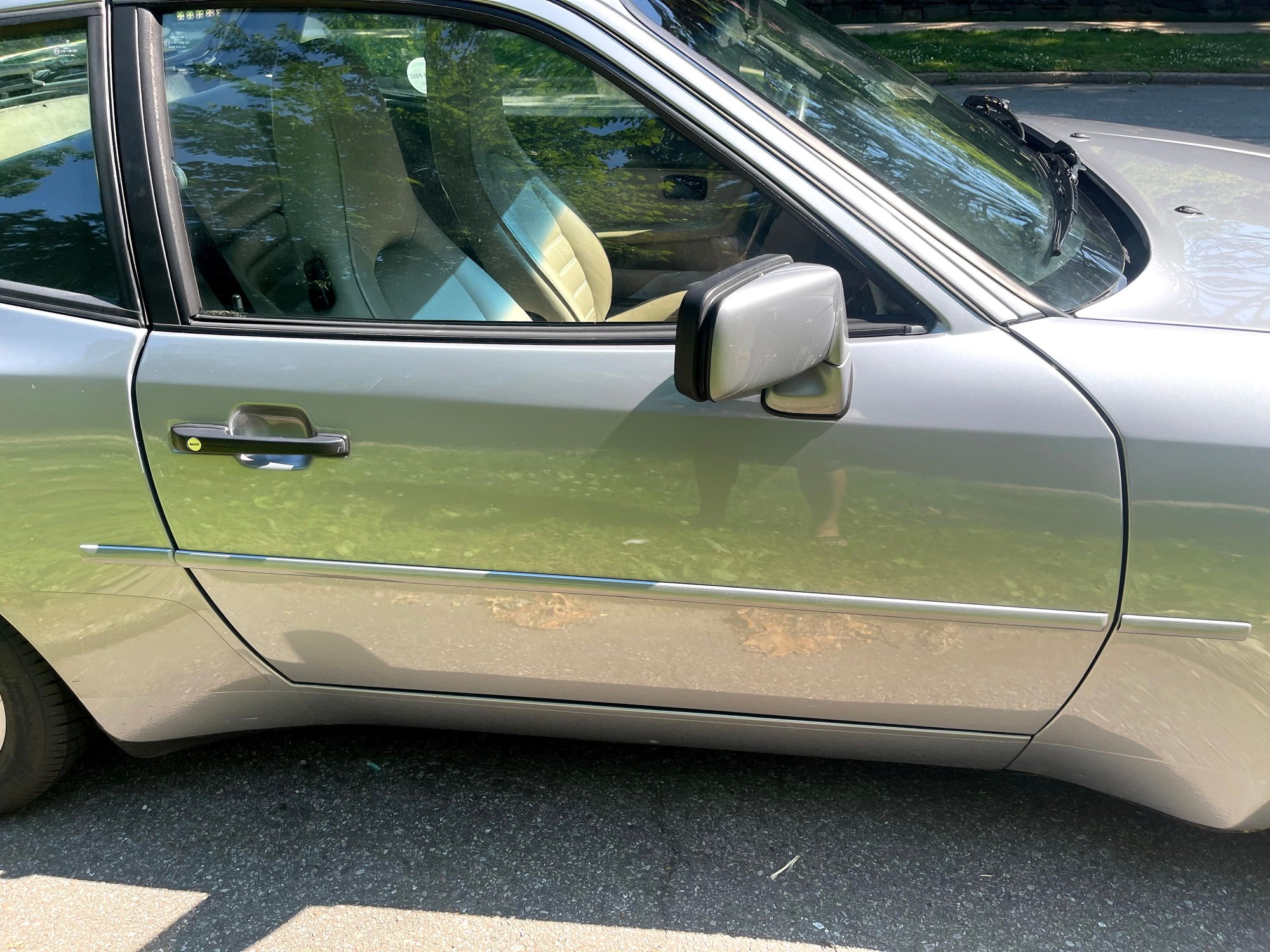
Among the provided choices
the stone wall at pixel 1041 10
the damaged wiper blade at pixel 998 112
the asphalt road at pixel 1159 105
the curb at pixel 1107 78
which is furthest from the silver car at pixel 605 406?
the stone wall at pixel 1041 10

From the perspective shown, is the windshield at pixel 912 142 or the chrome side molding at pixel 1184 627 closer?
the chrome side molding at pixel 1184 627

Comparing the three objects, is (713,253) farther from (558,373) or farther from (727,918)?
(727,918)

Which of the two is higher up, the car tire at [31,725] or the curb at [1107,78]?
the curb at [1107,78]

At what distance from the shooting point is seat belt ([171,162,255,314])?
1.72m

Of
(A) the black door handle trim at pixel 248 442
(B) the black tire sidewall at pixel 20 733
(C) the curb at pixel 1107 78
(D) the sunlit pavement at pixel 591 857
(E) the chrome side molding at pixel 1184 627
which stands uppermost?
(A) the black door handle trim at pixel 248 442

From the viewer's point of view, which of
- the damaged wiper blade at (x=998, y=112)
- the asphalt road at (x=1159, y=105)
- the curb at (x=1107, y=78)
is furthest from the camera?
the curb at (x=1107, y=78)

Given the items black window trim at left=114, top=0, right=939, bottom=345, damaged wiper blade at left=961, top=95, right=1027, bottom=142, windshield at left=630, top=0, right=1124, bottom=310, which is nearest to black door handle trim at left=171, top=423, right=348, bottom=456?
black window trim at left=114, top=0, right=939, bottom=345

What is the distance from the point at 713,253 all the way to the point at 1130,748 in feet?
3.53

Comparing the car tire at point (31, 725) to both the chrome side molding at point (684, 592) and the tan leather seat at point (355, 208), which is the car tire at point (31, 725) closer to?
the chrome side molding at point (684, 592)

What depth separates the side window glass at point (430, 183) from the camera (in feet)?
5.60

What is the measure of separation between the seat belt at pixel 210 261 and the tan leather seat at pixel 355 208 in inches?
5.0

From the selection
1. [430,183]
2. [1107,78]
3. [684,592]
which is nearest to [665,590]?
[684,592]

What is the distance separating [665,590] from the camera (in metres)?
1.69

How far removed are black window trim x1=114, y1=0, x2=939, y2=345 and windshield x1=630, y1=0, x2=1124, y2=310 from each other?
0.82ft
